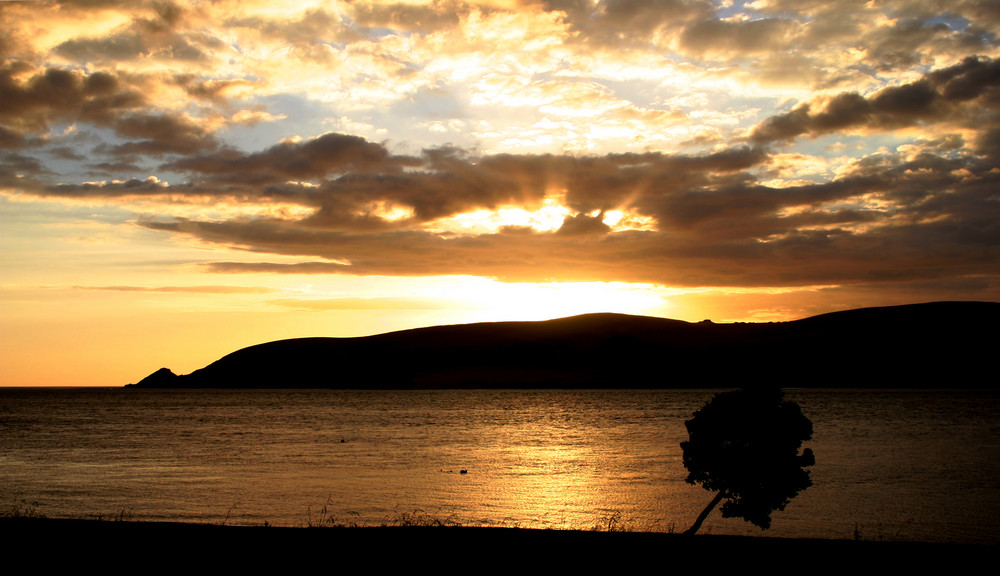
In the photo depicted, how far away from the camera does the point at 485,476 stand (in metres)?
50.2

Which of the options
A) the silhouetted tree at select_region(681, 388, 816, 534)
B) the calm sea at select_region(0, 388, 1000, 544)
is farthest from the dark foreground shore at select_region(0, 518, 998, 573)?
the calm sea at select_region(0, 388, 1000, 544)

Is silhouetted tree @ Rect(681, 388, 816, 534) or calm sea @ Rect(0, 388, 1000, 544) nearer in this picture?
silhouetted tree @ Rect(681, 388, 816, 534)

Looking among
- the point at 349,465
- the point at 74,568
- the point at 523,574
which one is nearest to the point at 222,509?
the point at 349,465

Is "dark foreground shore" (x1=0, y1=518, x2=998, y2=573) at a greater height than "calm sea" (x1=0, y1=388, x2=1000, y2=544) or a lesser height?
greater

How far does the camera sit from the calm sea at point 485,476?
3534 centimetres

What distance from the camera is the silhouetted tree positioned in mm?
23000

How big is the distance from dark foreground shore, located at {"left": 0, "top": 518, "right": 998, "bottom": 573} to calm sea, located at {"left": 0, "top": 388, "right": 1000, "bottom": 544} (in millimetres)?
6453

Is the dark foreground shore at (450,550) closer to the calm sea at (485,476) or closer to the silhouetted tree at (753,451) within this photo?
the silhouetted tree at (753,451)

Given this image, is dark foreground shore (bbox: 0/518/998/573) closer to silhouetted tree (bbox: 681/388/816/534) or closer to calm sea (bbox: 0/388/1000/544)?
silhouetted tree (bbox: 681/388/816/534)

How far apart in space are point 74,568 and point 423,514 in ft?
75.9

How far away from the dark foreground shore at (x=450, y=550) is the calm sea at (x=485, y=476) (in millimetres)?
6453

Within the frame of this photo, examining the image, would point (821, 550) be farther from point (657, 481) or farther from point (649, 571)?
point (657, 481)

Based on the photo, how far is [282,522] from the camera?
108ft

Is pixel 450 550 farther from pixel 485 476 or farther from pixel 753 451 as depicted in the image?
pixel 485 476
